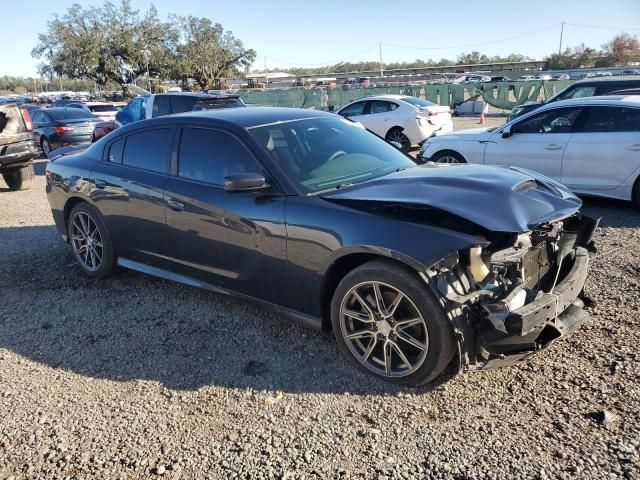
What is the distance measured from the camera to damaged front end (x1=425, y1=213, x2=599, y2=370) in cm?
291

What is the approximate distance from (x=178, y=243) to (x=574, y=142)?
557 cm

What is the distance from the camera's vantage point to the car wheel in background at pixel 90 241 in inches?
201

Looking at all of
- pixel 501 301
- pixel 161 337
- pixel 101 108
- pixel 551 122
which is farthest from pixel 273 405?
pixel 101 108

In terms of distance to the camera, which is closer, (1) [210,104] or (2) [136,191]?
(2) [136,191]

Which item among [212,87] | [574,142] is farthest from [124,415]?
[212,87]

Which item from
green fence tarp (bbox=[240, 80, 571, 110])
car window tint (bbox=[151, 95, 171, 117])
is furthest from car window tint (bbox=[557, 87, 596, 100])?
green fence tarp (bbox=[240, 80, 571, 110])

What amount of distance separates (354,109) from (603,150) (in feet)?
29.7

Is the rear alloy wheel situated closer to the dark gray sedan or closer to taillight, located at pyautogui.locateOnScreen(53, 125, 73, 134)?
the dark gray sedan

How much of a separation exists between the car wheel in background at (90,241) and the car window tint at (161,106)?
658 centimetres

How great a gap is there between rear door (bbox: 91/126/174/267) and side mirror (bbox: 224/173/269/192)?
1.06m

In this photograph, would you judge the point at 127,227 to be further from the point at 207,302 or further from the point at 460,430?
the point at 460,430

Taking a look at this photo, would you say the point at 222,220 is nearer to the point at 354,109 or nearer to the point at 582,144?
the point at 582,144

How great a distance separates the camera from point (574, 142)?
7.14 metres

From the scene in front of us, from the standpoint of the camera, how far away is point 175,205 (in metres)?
4.24
